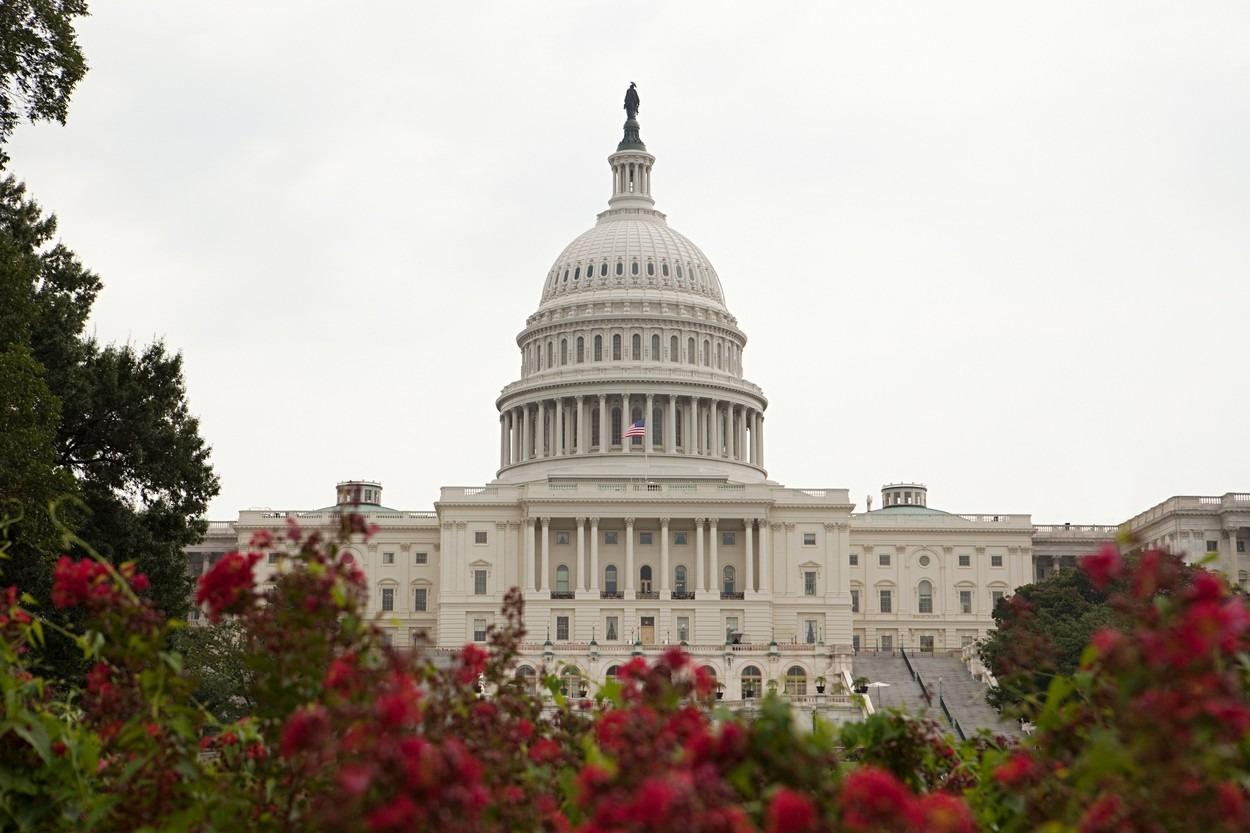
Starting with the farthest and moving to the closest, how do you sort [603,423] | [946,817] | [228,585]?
[603,423]
[228,585]
[946,817]

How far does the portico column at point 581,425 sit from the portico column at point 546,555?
16.8m

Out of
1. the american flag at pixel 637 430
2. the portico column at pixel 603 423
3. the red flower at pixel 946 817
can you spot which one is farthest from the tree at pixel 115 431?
the portico column at pixel 603 423

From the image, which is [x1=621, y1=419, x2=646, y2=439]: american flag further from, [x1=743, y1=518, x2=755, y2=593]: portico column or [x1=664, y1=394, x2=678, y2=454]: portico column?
[x1=743, y1=518, x2=755, y2=593]: portico column

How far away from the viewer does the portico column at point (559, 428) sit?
15800cm

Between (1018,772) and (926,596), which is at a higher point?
(926,596)

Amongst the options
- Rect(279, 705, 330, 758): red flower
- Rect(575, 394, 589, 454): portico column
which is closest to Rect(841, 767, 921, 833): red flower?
Rect(279, 705, 330, 758): red flower

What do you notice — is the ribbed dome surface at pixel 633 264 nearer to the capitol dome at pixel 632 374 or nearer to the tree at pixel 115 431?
the capitol dome at pixel 632 374

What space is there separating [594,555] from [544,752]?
12775 cm

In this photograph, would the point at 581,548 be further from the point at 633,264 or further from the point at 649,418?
the point at 633,264

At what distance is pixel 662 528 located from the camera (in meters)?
141

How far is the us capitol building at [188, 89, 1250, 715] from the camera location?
5463 inches

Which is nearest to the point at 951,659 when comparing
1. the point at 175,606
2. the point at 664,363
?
the point at 664,363

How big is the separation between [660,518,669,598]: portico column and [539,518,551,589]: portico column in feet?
28.9

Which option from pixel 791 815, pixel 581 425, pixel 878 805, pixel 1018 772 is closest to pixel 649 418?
pixel 581 425
